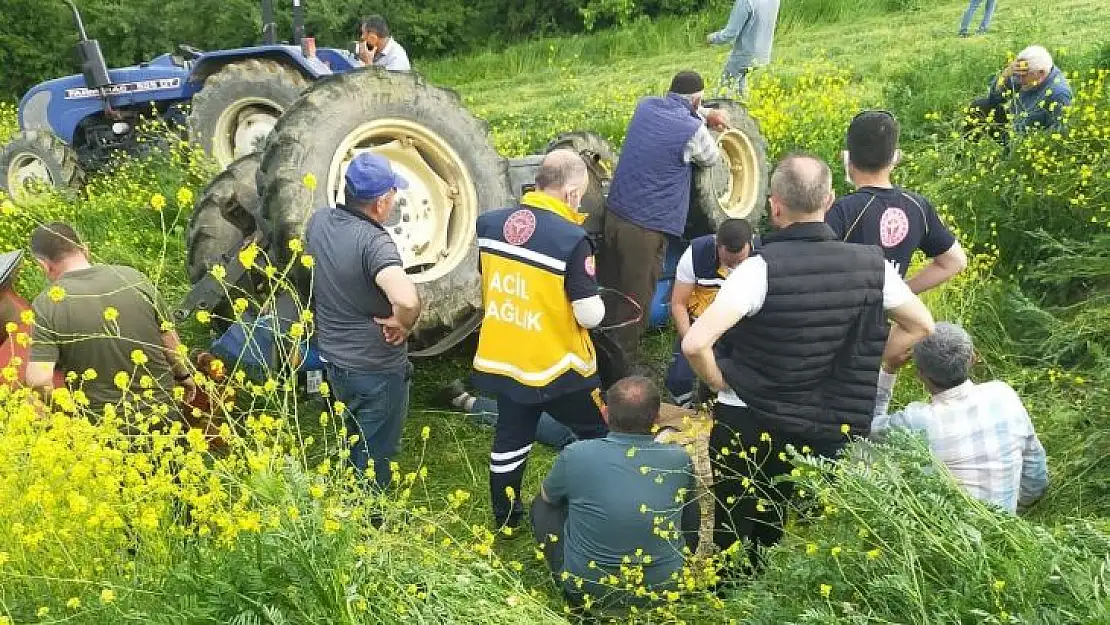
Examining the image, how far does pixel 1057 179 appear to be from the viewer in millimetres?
5418

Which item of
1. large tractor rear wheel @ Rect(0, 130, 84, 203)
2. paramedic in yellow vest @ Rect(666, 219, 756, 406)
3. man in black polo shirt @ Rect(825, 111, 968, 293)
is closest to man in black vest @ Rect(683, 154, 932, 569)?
man in black polo shirt @ Rect(825, 111, 968, 293)

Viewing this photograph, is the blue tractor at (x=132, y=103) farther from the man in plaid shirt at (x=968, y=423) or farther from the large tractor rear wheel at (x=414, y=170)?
the man in plaid shirt at (x=968, y=423)

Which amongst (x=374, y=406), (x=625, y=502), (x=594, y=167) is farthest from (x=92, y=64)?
(x=625, y=502)

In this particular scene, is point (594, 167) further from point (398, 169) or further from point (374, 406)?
point (374, 406)

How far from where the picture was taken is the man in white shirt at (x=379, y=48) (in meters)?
7.54

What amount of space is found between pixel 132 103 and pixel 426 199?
5.01 meters

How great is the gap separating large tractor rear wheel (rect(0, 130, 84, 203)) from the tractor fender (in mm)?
1383

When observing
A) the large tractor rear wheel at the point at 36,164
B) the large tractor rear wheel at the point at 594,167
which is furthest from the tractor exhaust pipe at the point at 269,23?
the large tractor rear wheel at the point at 594,167

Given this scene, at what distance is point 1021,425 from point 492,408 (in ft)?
8.86

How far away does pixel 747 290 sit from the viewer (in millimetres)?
2852

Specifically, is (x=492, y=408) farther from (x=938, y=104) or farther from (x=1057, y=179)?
(x=938, y=104)

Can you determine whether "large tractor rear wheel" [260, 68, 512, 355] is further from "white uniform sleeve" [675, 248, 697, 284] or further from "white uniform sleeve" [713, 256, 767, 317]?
"white uniform sleeve" [713, 256, 767, 317]

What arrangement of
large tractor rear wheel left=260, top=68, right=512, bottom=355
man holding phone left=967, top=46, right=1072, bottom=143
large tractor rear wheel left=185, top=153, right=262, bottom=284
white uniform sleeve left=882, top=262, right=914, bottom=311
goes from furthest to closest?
man holding phone left=967, top=46, right=1072, bottom=143 < large tractor rear wheel left=185, top=153, right=262, bottom=284 < large tractor rear wheel left=260, top=68, right=512, bottom=355 < white uniform sleeve left=882, top=262, right=914, bottom=311

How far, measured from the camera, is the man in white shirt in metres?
7.54
